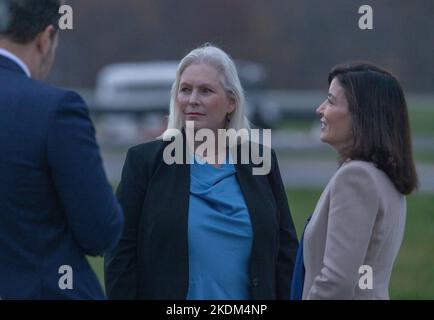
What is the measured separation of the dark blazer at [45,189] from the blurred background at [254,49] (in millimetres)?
28744

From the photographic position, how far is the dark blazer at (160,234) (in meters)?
4.09

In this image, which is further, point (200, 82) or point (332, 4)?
point (332, 4)

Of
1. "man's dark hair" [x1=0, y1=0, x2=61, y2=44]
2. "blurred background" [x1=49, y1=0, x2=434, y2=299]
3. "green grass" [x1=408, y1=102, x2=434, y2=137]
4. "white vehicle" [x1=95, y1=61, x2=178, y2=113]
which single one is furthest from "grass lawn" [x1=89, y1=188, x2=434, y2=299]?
"white vehicle" [x1=95, y1=61, x2=178, y2=113]

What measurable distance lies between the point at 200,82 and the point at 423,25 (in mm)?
38691

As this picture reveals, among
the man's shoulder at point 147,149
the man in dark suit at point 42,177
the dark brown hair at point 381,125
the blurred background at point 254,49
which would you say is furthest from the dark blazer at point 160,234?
the blurred background at point 254,49

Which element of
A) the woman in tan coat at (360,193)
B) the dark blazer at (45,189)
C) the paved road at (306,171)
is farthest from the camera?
the paved road at (306,171)

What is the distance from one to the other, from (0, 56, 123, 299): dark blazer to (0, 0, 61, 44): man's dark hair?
13 cm

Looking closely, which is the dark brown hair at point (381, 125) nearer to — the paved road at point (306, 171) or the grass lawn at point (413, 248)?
the grass lawn at point (413, 248)

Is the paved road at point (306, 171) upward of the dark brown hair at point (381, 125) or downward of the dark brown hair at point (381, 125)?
upward

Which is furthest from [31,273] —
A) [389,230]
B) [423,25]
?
[423,25]

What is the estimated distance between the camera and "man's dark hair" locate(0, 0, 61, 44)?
3246 mm

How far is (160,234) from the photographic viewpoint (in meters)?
4.09
